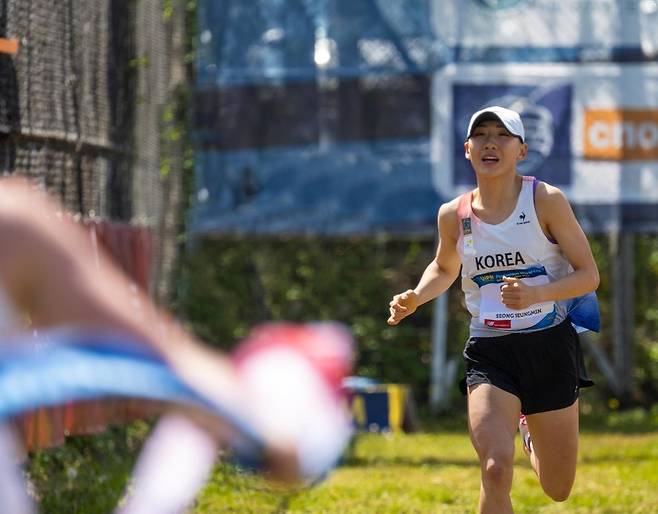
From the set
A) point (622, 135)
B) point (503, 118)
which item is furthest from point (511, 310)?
point (622, 135)

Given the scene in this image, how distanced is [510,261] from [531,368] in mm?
394

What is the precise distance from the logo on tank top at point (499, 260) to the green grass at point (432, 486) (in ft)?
4.72

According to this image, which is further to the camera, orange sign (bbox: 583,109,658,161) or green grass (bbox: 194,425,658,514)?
orange sign (bbox: 583,109,658,161)

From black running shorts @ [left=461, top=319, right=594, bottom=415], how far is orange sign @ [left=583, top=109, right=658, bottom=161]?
565cm

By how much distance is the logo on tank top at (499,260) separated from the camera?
485 centimetres

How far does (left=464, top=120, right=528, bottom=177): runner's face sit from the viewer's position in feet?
16.0

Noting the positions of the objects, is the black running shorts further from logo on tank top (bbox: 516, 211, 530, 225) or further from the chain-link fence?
the chain-link fence

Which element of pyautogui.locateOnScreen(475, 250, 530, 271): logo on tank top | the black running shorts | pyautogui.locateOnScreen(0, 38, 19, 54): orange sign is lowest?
the black running shorts

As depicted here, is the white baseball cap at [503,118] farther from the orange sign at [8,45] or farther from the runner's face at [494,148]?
the orange sign at [8,45]

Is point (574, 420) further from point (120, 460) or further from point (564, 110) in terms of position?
point (564, 110)

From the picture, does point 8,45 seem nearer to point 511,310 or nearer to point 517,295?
point 511,310

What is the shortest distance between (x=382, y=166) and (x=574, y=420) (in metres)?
5.71

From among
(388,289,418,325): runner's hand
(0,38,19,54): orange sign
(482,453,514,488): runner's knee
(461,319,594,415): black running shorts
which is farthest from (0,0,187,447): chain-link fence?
(482,453,514,488): runner's knee

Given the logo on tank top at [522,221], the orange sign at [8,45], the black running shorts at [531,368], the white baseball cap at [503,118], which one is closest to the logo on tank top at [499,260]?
the logo on tank top at [522,221]
